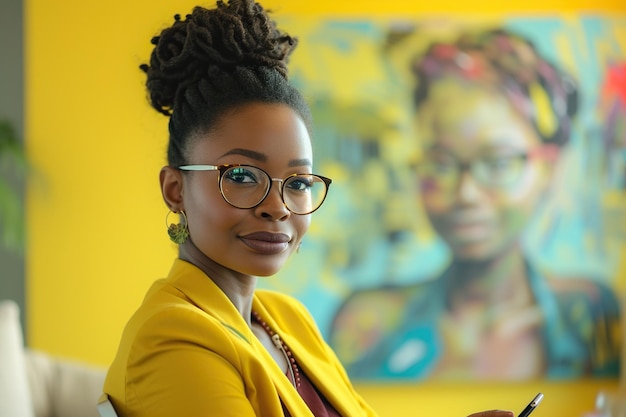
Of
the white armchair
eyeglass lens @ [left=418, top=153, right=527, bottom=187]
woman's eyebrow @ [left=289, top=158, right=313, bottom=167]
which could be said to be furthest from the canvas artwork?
woman's eyebrow @ [left=289, top=158, right=313, bottom=167]

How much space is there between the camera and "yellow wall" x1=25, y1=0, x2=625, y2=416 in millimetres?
4223

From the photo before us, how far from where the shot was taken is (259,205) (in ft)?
4.57

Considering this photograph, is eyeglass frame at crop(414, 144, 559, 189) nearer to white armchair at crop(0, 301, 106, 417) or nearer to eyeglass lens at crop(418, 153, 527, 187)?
eyeglass lens at crop(418, 153, 527, 187)

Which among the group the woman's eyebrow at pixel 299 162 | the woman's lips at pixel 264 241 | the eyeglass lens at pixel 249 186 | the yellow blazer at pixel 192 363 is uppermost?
the woman's eyebrow at pixel 299 162

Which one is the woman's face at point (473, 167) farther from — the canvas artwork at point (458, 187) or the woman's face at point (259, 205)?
the woman's face at point (259, 205)

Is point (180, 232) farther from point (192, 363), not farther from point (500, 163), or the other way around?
point (500, 163)

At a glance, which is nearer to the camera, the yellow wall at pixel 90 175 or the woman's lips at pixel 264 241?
the woman's lips at pixel 264 241

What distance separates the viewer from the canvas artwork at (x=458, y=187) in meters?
4.34

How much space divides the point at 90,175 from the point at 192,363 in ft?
10.4

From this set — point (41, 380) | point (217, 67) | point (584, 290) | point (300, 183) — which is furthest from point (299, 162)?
point (584, 290)

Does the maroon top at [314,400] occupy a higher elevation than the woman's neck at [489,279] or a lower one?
higher

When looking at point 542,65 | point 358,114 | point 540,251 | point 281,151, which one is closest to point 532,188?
point 540,251

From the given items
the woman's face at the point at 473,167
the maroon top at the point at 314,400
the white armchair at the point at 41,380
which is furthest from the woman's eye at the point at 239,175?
the woman's face at the point at 473,167

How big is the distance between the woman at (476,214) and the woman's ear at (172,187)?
2906mm
